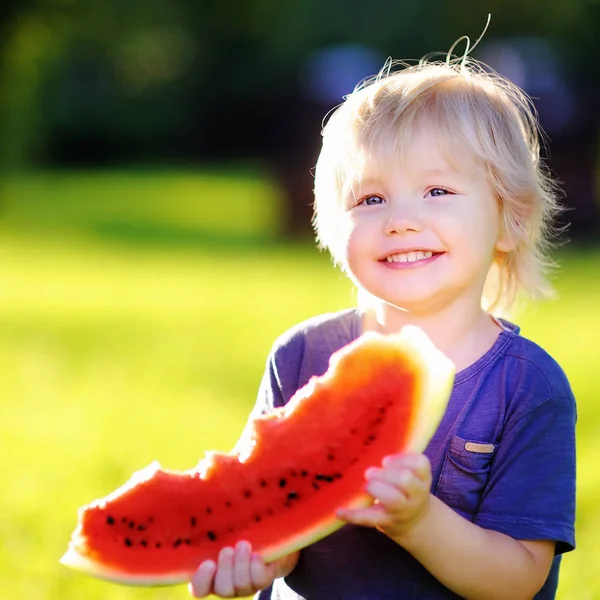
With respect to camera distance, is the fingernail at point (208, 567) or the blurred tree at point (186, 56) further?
the blurred tree at point (186, 56)

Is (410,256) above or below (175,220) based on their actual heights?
below

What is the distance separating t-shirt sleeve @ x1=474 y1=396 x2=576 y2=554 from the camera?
2.38 metres

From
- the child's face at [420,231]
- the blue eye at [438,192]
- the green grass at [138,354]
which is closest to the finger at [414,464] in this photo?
the child's face at [420,231]

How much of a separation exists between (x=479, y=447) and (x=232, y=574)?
622 millimetres

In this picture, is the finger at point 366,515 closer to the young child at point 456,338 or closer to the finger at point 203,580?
the young child at point 456,338

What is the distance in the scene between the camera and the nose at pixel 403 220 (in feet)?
8.00

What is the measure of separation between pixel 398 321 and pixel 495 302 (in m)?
0.41

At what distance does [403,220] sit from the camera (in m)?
2.44

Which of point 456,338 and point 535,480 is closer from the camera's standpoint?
point 535,480

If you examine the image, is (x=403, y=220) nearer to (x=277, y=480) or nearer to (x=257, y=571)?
(x=277, y=480)

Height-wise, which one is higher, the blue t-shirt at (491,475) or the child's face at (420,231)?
the child's face at (420,231)

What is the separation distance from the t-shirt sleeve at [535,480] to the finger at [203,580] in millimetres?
609

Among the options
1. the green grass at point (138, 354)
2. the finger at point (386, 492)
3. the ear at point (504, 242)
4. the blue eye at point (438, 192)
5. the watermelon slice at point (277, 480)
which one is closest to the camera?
the finger at point (386, 492)

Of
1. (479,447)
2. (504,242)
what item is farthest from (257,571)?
→ (504,242)
